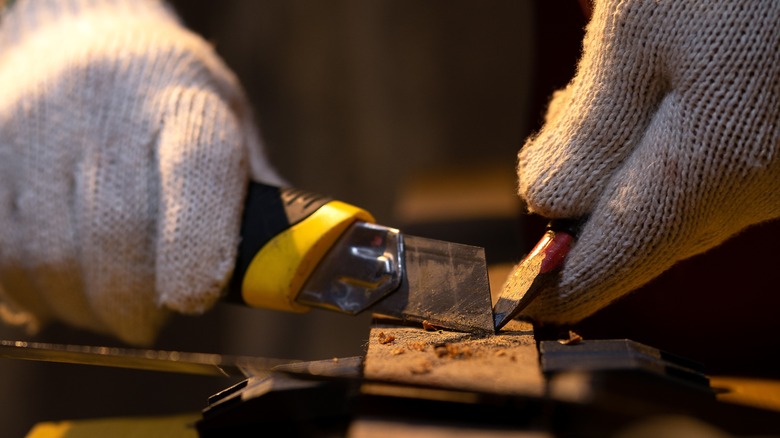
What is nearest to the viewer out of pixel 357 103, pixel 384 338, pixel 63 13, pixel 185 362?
pixel 185 362

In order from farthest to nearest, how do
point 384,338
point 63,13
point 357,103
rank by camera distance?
point 357,103 < point 63,13 < point 384,338

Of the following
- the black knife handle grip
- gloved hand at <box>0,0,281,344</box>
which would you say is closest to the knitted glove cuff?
gloved hand at <box>0,0,281,344</box>

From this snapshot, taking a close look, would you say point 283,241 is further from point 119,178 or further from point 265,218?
point 119,178

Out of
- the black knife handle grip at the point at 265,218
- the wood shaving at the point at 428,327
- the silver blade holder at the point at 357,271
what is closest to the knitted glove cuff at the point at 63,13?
the black knife handle grip at the point at 265,218

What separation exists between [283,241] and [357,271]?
8 cm

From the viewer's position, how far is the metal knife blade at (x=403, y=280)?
0.56 meters

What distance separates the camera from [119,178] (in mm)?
685

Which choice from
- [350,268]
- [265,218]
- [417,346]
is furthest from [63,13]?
[417,346]

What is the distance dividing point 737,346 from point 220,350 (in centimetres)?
94

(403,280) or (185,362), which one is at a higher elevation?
(403,280)

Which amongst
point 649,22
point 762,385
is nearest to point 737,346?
point 762,385

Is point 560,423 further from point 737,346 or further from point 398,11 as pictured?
point 398,11

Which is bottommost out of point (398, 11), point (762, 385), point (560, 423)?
point (560, 423)

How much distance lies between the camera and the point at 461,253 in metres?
0.60
